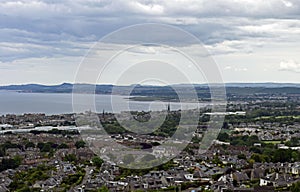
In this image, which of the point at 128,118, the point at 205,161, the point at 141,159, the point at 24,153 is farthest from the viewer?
the point at 24,153

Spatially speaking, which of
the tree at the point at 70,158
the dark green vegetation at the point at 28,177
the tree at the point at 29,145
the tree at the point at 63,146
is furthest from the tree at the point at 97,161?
the tree at the point at 29,145

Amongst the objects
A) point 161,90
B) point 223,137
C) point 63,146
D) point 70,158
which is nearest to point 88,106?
point 70,158

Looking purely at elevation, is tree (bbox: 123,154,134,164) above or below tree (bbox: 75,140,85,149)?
above

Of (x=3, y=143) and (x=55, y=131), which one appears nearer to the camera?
(x=3, y=143)

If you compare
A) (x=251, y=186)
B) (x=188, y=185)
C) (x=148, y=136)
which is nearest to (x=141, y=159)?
(x=188, y=185)

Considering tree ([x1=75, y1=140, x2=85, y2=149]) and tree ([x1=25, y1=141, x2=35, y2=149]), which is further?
tree ([x1=25, y1=141, x2=35, y2=149])

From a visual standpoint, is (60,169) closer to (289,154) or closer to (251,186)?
(251,186)

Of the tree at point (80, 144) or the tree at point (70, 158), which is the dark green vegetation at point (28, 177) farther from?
the tree at point (80, 144)

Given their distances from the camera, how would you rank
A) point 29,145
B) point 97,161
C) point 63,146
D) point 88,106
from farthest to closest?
point 29,145 < point 63,146 < point 88,106 < point 97,161

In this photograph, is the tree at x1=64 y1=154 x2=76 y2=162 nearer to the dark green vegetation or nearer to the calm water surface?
the dark green vegetation

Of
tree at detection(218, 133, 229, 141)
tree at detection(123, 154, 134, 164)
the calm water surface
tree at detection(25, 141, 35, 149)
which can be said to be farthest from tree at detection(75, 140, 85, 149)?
tree at detection(123, 154, 134, 164)

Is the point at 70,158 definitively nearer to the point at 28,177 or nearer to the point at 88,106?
the point at 88,106
